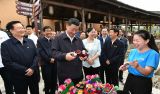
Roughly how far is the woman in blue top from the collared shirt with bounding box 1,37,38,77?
1520mm

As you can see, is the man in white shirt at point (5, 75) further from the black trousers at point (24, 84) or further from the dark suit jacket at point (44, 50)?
the black trousers at point (24, 84)

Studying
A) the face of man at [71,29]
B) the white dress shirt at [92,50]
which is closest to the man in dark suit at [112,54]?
the white dress shirt at [92,50]

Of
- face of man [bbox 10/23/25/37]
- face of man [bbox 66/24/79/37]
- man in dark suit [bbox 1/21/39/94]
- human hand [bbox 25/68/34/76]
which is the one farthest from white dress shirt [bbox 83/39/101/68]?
face of man [bbox 10/23/25/37]

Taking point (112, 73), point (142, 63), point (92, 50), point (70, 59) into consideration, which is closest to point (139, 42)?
point (142, 63)

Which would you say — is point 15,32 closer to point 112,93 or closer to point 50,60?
point 50,60

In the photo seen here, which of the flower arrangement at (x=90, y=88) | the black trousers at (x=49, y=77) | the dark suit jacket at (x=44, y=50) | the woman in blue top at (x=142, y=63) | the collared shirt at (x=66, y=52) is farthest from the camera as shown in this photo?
the black trousers at (x=49, y=77)

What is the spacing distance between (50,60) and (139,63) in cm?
256

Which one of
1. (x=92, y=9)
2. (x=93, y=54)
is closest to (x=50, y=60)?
(x=93, y=54)

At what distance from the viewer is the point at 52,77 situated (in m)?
5.52

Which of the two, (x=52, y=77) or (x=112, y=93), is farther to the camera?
(x=52, y=77)

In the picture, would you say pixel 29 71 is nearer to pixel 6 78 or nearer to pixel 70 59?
pixel 70 59

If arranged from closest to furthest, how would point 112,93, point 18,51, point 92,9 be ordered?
point 112,93 → point 18,51 → point 92,9

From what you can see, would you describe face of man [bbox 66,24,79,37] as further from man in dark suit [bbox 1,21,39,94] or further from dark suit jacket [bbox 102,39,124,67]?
dark suit jacket [bbox 102,39,124,67]

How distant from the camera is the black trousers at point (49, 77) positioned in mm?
5432
